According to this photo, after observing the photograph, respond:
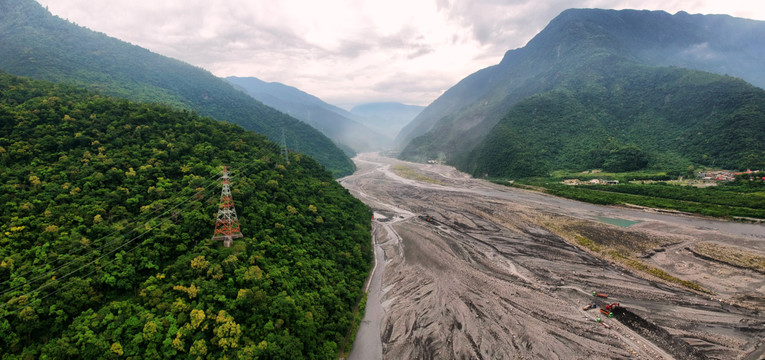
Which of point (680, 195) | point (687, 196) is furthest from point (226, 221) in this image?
point (680, 195)

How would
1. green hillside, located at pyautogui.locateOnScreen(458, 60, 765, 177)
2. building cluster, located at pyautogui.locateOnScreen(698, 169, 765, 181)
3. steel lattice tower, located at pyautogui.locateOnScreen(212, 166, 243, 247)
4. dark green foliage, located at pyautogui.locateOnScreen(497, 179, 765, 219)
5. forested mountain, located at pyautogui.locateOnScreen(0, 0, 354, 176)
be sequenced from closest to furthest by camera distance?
1. steel lattice tower, located at pyautogui.locateOnScreen(212, 166, 243, 247)
2. dark green foliage, located at pyautogui.locateOnScreen(497, 179, 765, 219)
3. building cluster, located at pyautogui.locateOnScreen(698, 169, 765, 181)
4. forested mountain, located at pyautogui.locateOnScreen(0, 0, 354, 176)
5. green hillside, located at pyautogui.locateOnScreen(458, 60, 765, 177)

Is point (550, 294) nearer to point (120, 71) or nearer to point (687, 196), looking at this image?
point (687, 196)

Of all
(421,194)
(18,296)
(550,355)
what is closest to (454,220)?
(421,194)

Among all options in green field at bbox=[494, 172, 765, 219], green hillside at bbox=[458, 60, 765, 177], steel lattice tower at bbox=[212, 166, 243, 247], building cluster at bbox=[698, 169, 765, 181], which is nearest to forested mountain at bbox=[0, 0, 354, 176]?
steel lattice tower at bbox=[212, 166, 243, 247]

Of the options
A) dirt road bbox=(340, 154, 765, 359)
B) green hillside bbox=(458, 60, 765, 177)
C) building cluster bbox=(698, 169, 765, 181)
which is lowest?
dirt road bbox=(340, 154, 765, 359)

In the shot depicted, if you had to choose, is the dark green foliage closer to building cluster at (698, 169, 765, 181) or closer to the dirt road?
the dirt road

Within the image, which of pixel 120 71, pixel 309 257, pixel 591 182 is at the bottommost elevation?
pixel 309 257

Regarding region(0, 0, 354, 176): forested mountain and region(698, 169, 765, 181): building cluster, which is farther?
region(0, 0, 354, 176): forested mountain
